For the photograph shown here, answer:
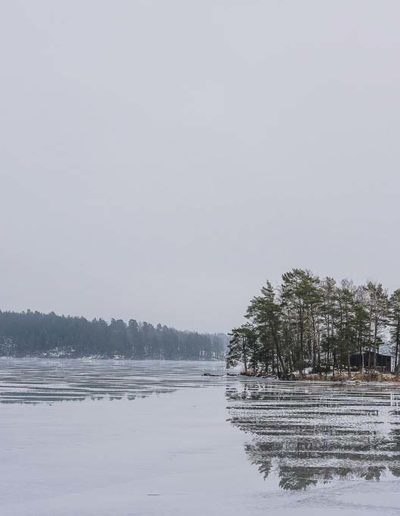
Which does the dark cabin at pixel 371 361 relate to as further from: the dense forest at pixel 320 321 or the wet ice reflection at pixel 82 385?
the wet ice reflection at pixel 82 385

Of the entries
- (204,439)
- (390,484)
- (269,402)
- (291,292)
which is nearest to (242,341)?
(291,292)

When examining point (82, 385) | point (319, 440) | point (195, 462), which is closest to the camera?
point (195, 462)

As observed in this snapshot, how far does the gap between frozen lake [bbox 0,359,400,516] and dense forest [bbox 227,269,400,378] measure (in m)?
57.6

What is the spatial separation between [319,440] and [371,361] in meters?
85.5

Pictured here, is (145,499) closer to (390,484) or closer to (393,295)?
(390,484)

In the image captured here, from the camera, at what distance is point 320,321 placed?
100125 millimetres

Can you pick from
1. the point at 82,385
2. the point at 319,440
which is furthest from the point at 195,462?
the point at 82,385

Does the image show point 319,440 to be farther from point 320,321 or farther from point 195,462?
point 320,321

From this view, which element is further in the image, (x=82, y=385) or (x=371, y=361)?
(x=371, y=361)

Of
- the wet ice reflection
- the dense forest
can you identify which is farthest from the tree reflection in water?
the dense forest

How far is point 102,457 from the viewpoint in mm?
18922

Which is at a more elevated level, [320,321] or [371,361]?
[320,321]

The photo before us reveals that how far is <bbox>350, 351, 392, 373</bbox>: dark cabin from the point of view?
102438 mm

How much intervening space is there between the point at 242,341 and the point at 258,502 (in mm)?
105190
